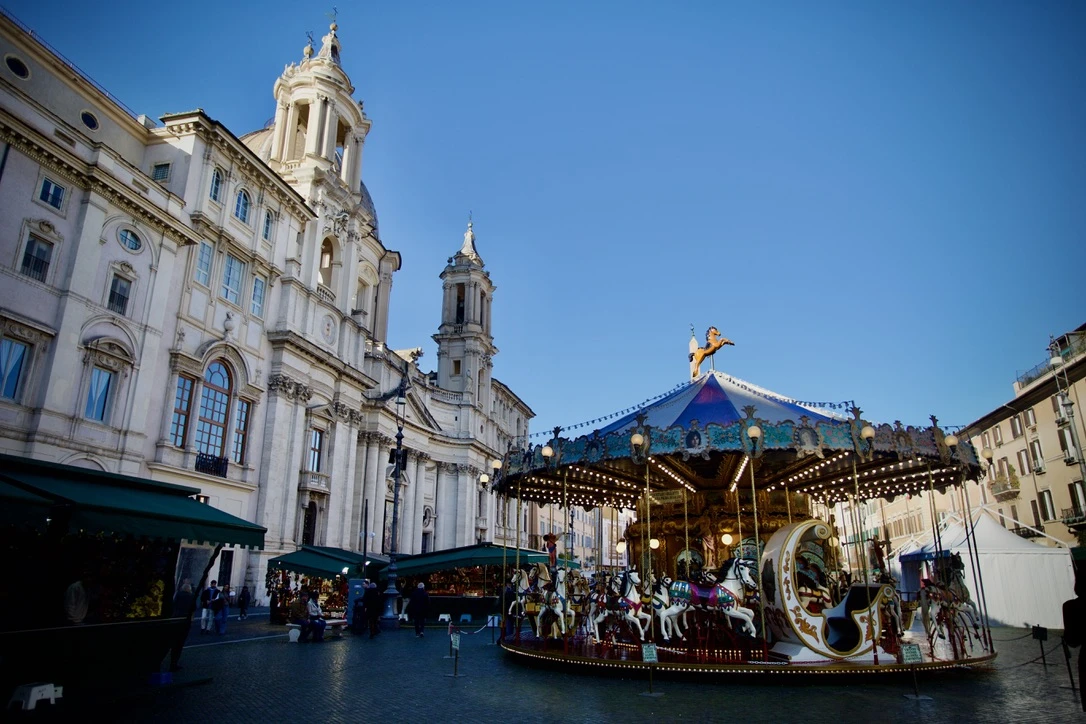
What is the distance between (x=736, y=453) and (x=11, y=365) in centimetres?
2169

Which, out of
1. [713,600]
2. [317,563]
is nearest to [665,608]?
[713,600]

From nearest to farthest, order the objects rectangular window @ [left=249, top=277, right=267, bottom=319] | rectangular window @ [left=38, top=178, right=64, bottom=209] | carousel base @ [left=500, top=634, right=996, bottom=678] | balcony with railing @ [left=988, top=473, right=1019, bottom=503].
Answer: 1. carousel base @ [left=500, top=634, right=996, bottom=678]
2. rectangular window @ [left=38, top=178, right=64, bottom=209]
3. rectangular window @ [left=249, top=277, right=267, bottom=319]
4. balcony with railing @ [left=988, top=473, right=1019, bottom=503]

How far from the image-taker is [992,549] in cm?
2664

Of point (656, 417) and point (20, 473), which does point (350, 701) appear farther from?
point (656, 417)

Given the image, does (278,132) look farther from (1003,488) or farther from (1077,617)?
(1003,488)

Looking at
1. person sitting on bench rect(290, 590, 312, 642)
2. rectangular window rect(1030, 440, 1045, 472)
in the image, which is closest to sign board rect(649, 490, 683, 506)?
person sitting on bench rect(290, 590, 312, 642)

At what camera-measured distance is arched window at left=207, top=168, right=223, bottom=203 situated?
29531mm

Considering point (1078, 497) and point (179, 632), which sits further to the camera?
point (1078, 497)

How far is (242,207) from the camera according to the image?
31438 mm

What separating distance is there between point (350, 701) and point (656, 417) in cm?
911

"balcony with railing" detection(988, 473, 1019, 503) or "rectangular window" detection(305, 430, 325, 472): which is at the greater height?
"rectangular window" detection(305, 430, 325, 472)

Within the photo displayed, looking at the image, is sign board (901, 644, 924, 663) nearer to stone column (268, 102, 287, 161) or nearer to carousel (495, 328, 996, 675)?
carousel (495, 328, 996, 675)

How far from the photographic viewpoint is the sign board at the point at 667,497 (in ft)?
62.0

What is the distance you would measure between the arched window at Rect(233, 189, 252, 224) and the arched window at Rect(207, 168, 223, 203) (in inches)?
34.6
